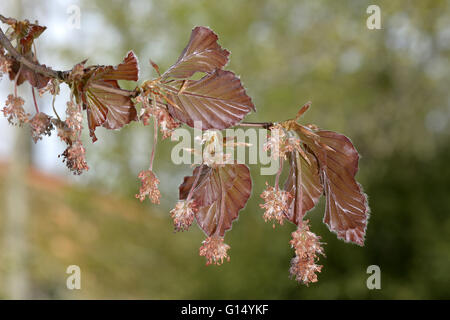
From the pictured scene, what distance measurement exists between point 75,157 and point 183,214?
0.10 m

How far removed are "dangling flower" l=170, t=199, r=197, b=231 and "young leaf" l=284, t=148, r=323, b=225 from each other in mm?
91

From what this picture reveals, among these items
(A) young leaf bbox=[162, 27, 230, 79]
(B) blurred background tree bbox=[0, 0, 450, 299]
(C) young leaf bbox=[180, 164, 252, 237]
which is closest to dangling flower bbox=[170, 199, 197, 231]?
(C) young leaf bbox=[180, 164, 252, 237]

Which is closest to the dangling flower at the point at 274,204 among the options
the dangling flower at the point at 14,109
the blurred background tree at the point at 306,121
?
the dangling flower at the point at 14,109

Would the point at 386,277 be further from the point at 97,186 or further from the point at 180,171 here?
the point at 97,186

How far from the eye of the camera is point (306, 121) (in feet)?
9.74

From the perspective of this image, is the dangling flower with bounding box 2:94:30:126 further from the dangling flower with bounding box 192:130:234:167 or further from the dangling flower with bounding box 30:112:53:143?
the dangling flower with bounding box 192:130:234:167

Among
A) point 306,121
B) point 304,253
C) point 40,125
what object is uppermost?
point 306,121

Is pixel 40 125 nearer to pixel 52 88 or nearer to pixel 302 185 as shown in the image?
pixel 52 88

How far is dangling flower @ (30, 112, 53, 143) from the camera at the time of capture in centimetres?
42

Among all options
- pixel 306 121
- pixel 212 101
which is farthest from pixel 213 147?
pixel 306 121

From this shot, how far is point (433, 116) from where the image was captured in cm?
303

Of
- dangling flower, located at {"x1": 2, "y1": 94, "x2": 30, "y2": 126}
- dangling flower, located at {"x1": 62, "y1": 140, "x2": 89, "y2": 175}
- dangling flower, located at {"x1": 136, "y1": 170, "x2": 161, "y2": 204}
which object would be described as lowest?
dangling flower, located at {"x1": 136, "y1": 170, "x2": 161, "y2": 204}

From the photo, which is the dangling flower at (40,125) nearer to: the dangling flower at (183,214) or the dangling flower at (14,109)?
the dangling flower at (14,109)
